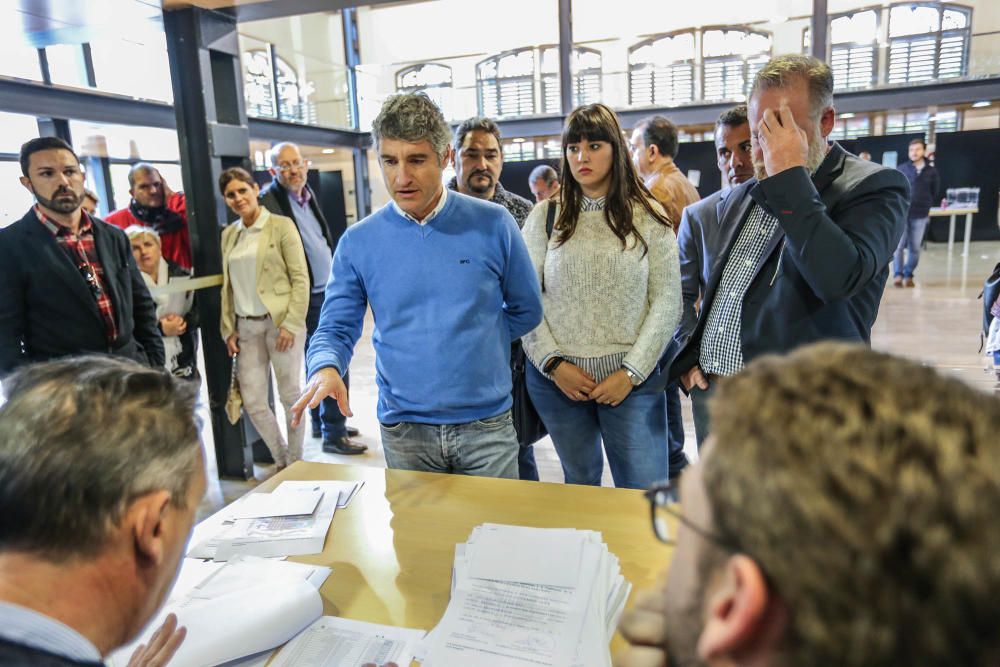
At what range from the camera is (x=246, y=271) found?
3109 mm

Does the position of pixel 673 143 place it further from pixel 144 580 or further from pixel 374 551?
pixel 144 580

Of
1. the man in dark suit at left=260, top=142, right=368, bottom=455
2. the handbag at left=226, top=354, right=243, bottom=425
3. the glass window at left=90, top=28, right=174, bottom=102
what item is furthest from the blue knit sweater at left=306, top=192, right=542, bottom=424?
the glass window at left=90, top=28, right=174, bottom=102

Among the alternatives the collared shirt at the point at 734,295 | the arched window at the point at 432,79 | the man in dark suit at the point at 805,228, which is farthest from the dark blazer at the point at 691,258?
the arched window at the point at 432,79

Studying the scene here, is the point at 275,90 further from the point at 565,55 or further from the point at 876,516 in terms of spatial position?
the point at 876,516

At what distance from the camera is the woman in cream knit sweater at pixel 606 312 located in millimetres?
1876

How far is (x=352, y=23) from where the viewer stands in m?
11.5

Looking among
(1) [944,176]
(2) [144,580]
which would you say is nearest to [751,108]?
(2) [144,580]

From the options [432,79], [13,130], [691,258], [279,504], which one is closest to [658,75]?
[432,79]

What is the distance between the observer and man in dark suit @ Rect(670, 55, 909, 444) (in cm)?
130

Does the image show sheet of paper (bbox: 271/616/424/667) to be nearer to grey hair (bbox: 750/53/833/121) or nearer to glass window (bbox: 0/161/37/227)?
grey hair (bbox: 750/53/833/121)

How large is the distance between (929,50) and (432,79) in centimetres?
771

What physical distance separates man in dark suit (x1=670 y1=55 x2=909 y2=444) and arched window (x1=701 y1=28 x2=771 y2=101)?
9.13m

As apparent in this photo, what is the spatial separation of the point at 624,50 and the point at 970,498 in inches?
438

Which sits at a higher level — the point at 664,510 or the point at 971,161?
the point at 971,161
